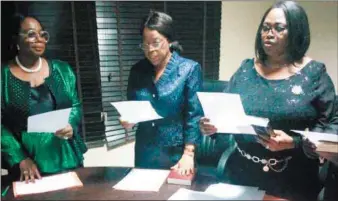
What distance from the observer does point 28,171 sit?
1.21 meters

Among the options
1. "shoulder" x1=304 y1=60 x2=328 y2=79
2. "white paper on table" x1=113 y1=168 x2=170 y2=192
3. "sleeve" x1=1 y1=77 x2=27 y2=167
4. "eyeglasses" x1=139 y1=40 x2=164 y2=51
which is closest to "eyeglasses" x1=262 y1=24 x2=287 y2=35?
"shoulder" x1=304 y1=60 x2=328 y2=79

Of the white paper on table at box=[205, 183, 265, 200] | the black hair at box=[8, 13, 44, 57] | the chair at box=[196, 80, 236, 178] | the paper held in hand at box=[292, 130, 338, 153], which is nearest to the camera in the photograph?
the paper held in hand at box=[292, 130, 338, 153]

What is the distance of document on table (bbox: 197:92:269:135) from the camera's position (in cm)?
101

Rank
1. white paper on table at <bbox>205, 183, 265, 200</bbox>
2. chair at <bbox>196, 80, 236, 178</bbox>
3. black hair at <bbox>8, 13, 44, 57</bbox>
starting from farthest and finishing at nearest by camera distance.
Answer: chair at <bbox>196, 80, 236, 178</bbox> → black hair at <bbox>8, 13, 44, 57</bbox> → white paper on table at <bbox>205, 183, 265, 200</bbox>

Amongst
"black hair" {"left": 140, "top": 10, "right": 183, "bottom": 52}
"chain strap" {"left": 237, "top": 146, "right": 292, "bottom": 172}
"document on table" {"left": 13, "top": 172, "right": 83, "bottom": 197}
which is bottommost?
"document on table" {"left": 13, "top": 172, "right": 83, "bottom": 197}

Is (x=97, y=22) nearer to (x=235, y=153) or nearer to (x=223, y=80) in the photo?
(x=223, y=80)

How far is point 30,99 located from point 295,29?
0.93 metres

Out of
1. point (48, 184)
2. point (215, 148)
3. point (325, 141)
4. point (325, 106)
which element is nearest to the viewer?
point (325, 141)

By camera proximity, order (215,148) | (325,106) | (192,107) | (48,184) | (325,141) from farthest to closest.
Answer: (215,148)
(192,107)
(48,184)
(325,106)
(325,141)

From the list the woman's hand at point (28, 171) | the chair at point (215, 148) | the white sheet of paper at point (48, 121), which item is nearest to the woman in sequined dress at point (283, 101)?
the chair at point (215, 148)

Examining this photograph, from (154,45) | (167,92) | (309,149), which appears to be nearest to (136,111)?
(167,92)

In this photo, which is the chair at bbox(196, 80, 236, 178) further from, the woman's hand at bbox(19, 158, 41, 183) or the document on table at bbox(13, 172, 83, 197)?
the woman's hand at bbox(19, 158, 41, 183)

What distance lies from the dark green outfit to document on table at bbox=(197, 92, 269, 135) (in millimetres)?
545

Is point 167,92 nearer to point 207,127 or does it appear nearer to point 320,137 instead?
point 207,127
